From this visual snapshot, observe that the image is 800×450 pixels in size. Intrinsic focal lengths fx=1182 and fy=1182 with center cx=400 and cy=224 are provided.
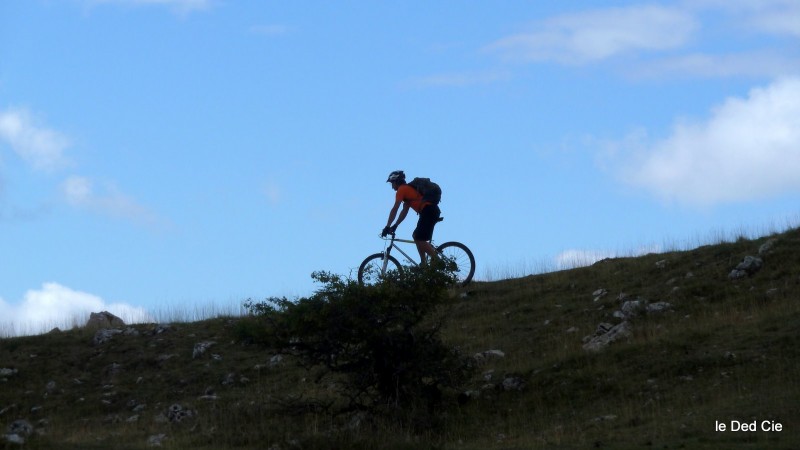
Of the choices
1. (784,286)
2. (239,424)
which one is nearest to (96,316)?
(239,424)

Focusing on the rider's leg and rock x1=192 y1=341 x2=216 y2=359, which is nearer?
the rider's leg

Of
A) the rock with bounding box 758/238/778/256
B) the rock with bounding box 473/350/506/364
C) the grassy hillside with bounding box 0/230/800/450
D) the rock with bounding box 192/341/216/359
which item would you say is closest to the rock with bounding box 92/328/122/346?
the grassy hillside with bounding box 0/230/800/450

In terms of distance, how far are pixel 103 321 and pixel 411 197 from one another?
8.28 metres

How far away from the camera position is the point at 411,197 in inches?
843

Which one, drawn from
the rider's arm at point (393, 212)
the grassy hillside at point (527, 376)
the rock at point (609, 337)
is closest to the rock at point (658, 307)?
the grassy hillside at point (527, 376)

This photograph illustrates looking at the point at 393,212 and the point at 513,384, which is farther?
the point at 393,212

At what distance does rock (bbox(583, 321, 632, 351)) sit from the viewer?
18094mm

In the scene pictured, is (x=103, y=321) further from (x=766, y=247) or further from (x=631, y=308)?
(x=766, y=247)

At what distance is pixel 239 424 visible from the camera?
16.7m

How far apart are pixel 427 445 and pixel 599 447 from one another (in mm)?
1937

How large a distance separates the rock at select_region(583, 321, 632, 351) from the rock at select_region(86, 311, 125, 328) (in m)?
10.9

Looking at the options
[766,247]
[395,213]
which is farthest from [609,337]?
[395,213]

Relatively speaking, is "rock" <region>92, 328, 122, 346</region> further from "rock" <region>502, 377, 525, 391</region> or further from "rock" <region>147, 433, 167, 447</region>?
"rock" <region>502, 377, 525, 391</region>

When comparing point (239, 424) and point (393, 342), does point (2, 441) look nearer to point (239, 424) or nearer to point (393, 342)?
point (239, 424)
